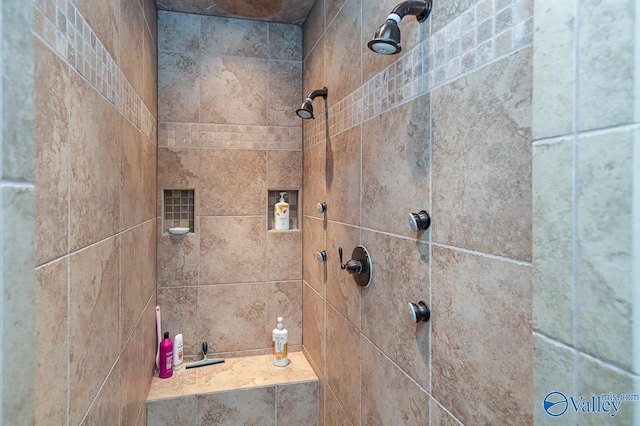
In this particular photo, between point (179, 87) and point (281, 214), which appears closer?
point (179, 87)

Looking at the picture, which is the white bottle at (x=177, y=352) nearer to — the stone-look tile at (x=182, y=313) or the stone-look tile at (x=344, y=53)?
the stone-look tile at (x=182, y=313)

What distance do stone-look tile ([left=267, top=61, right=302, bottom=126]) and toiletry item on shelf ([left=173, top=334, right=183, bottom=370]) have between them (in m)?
1.36

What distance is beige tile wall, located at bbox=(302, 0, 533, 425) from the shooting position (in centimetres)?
68

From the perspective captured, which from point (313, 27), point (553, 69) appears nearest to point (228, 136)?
point (313, 27)

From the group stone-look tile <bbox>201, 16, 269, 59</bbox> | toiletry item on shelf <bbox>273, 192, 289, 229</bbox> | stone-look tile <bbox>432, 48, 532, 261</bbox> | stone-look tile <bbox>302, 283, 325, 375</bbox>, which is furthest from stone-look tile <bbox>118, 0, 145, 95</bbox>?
stone-look tile <bbox>302, 283, 325, 375</bbox>

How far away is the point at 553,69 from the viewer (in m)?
0.49

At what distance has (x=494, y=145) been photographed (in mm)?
719

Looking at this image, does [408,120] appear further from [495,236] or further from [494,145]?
[495,236]

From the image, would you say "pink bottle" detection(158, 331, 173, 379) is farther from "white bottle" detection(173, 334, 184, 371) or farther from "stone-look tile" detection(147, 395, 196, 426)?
"stone-look tile" detection(147, 395, 196, 426)

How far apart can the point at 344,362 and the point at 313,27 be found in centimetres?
172

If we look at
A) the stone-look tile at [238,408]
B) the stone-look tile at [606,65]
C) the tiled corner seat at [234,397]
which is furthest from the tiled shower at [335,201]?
the stone-look tile at [238,408]

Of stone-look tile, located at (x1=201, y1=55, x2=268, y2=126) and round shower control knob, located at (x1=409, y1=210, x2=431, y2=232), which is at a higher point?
stone-look tile, located at (x1=201, y1=55, x2=268, y2=126)

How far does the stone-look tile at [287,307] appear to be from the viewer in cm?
223

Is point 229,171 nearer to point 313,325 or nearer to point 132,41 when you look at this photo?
point 132,41
